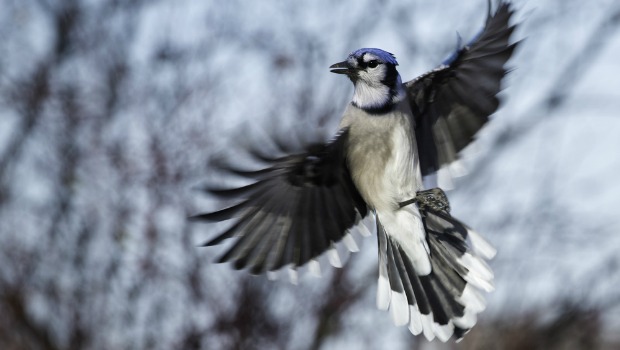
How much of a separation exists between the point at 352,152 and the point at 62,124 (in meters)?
4.01

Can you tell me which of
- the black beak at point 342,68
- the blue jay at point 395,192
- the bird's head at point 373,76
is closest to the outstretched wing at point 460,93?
the blue jay at point 395,192

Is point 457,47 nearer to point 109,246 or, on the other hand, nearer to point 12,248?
point 109,246

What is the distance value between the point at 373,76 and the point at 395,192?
0.40 meters

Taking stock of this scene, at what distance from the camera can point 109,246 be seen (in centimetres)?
629

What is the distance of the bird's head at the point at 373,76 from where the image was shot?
3.26 meters

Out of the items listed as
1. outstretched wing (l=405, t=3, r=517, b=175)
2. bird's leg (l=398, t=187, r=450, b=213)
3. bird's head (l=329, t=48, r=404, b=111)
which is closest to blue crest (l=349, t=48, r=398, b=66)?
bird's head (l=329, t=48, r=404, b=111)

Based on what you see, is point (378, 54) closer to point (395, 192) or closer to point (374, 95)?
point (374, 95)

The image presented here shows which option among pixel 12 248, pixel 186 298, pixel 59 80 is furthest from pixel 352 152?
pixel 59 80

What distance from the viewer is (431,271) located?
360cm

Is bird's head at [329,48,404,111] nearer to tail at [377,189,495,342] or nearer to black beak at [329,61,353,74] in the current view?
black beak at [329,61,353,74]

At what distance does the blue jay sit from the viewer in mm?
3262

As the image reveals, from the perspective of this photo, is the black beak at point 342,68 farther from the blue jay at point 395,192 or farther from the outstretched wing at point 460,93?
the outstretched wing at point 460,93

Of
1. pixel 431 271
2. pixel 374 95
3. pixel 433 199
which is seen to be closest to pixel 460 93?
pixel 374 95

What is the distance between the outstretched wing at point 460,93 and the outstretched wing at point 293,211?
0.30 metres
